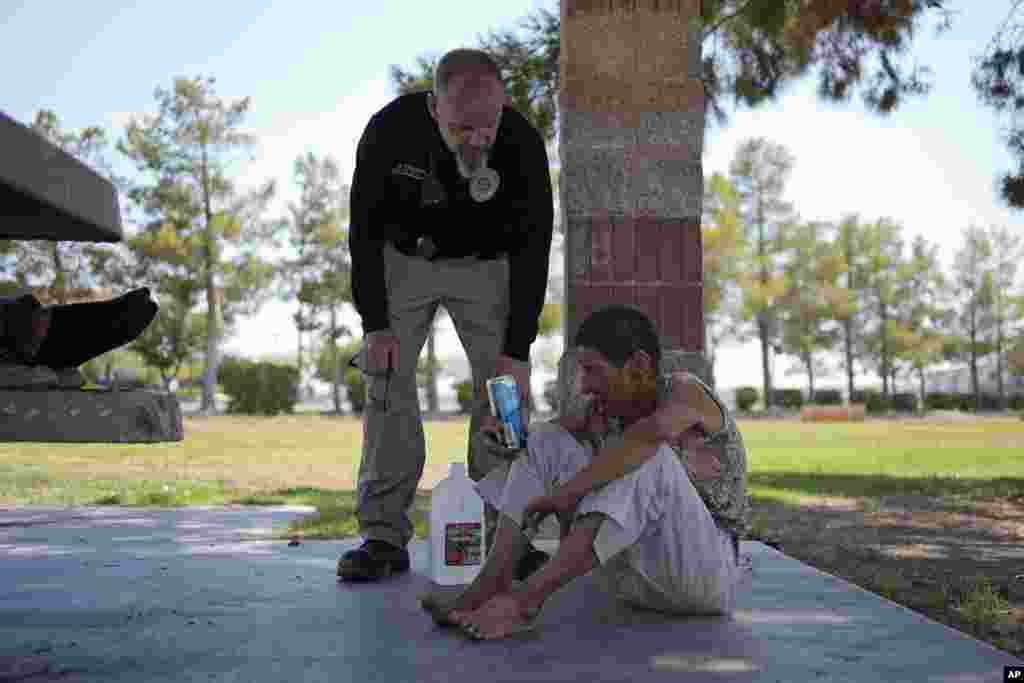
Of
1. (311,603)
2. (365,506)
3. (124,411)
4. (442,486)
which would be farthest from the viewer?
(365,506)

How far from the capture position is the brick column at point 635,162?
13.0 feet

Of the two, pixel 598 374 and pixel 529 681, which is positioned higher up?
pixel 598 374

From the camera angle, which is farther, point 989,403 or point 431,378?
point 989,403

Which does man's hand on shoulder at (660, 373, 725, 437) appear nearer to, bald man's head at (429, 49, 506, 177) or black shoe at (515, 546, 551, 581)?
black shoe at (515, 546, 551, 581)

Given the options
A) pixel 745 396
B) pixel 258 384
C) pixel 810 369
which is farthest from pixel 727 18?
pixel 810 369

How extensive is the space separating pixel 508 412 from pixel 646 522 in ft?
1.56

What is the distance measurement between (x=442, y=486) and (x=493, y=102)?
118 centimetres

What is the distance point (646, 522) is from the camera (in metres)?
2.46

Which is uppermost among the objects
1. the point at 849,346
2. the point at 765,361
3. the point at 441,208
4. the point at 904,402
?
the point at 849,346

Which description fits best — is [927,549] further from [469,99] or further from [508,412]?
[469,99]

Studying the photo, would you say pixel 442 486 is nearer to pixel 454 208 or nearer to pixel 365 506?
pixel 365 506

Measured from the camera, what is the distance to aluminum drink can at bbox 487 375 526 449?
8.78ft

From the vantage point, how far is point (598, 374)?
8.39 feet

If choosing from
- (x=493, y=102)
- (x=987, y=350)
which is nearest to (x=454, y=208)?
(x=493, y=102)
